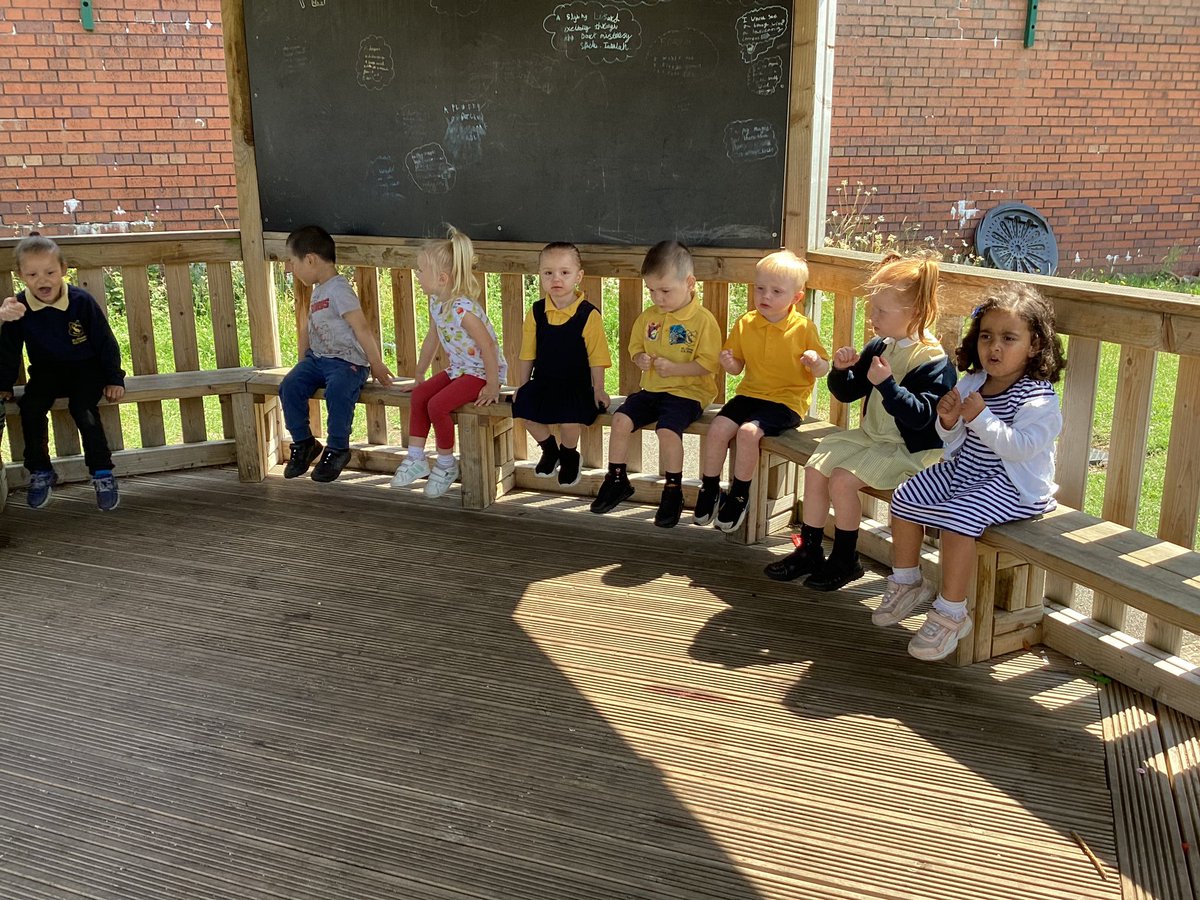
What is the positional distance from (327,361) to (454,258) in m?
0.84

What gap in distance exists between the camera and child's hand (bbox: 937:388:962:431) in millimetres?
3506

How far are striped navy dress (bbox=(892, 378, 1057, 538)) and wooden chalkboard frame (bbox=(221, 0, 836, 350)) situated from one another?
4.48 ft

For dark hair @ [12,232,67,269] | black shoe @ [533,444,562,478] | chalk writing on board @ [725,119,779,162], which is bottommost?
black shoe @ [533,444,562,478]

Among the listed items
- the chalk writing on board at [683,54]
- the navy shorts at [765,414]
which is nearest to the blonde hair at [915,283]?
the navy shorts at [765,414]

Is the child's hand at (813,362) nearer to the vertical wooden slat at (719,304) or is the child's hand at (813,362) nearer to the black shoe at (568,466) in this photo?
the vertical wooden slat at (719,304)

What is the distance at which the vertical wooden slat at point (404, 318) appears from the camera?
5.46 meters

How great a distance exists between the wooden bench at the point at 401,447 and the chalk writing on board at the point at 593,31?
62.4 inches

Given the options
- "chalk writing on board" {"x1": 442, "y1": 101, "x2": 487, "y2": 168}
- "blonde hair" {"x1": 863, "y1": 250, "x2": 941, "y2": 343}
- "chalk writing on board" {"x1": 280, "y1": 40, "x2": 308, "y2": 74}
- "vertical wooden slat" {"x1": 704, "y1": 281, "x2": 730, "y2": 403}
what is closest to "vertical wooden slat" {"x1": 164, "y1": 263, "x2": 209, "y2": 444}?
"chalk writing on board" {"x1": 280, "y1": 40, "x2": 308, "y2": 74}

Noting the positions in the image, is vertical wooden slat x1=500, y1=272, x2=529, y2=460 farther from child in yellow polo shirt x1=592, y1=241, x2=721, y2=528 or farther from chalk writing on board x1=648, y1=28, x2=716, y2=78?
chalk writing on board x1=648, y1=28, x2=716, y2=78

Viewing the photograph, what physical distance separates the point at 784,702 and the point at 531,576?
1322 millimetres

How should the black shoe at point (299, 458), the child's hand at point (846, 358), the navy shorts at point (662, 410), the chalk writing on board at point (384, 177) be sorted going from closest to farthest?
the child's hand at point (846, 358) → the navy shorts at point (662, 410) → the black shoe at point (299, 458) → the chalk writing on board at point (384, 177)

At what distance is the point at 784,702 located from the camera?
3389 mm

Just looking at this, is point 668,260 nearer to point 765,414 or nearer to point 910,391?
point 765,414

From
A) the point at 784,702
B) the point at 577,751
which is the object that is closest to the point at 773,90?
the point at 784,702
